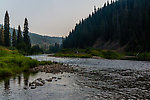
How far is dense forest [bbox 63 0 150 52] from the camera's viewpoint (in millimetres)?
81375

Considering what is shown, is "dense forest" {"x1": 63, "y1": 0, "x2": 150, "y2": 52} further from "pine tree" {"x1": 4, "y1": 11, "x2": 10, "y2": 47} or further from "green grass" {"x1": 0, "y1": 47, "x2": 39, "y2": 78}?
"pine tree" {"x1": 4, "y1": 11, "x2": 10, "y2": 47}

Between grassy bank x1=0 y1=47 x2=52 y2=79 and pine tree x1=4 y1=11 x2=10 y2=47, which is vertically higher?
pine tree x1=4 y1=11 x2=10 y2=47

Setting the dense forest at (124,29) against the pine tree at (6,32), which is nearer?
the dense forest at (124,29)

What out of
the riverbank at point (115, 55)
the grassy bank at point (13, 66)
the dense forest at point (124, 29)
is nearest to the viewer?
the grassy bank at point (13, 66)

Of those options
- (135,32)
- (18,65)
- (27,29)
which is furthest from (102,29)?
(18,65)

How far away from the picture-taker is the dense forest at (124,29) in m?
81.4

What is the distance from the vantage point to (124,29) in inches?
4262

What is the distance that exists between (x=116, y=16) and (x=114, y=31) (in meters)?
17.3

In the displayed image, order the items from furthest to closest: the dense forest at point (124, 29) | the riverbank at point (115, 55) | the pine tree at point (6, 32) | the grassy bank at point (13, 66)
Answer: the pine tree at point (6, 32) < the dense forest at point (124, 29) < the riverbank at point (115, 55) < the grassy bank at point (13, 66)

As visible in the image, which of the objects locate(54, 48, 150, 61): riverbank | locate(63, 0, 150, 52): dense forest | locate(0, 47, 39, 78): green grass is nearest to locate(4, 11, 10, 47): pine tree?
locate(54, 48, 150, 61): riverbank

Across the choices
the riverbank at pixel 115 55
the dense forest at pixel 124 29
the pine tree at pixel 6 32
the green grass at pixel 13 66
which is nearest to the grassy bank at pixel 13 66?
the green grass at pixel 13 66

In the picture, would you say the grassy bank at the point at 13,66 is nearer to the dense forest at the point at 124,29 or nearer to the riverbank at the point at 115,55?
the riverbank at the point at 115,55

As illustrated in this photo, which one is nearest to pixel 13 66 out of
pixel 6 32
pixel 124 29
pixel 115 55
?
pixel 115 55

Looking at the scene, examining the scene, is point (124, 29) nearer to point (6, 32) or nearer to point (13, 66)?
point (6, 32)
